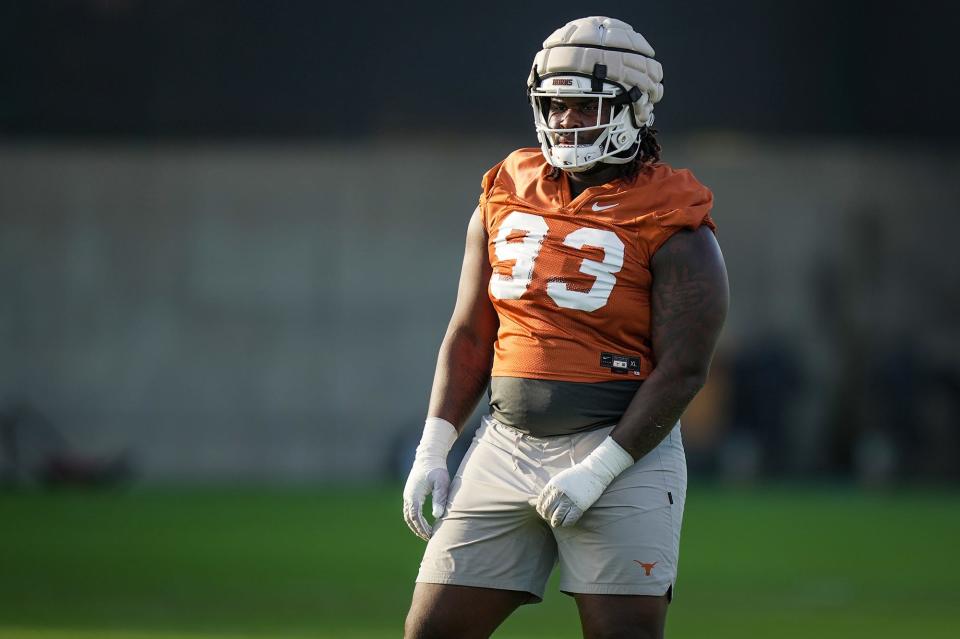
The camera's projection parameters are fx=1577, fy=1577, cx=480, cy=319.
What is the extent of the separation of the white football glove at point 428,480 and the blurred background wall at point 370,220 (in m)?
12.6

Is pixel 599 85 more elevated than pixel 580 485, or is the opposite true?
pixel 599 85

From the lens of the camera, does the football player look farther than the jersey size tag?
No

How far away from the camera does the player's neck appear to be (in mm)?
4316

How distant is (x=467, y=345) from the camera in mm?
4480

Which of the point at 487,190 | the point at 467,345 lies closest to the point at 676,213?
the point at 487,190

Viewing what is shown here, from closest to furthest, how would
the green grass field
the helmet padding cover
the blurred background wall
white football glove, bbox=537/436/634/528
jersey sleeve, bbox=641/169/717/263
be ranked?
white football glove, bbox=537/436/634/528 → jersey sleeve, bbox=641/169/717/263 → the helmet padding cover → the green grass field → the blurred background wall

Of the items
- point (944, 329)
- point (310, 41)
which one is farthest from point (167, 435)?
point (944, 329)

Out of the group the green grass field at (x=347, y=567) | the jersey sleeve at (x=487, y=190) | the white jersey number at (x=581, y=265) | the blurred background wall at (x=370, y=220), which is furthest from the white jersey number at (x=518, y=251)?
the blurred background wall at (x=370, y=220)

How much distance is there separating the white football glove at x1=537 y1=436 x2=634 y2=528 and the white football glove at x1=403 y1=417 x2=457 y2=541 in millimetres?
361

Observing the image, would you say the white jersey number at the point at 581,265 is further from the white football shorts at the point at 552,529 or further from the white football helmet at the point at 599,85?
the white football shorts at the point at 552,529

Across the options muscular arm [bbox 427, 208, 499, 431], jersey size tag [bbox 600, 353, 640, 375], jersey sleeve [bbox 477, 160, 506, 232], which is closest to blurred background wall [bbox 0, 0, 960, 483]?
muscular arm [bbox 427, 208, 499, 431]

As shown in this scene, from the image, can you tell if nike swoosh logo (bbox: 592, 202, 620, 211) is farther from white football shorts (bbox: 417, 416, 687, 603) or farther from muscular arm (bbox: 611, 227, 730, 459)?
white football shorts (bbox: 417, 416, 687, 603)

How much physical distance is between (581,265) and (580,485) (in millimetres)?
584

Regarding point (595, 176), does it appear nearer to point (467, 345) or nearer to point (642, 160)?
point (642, 160)
